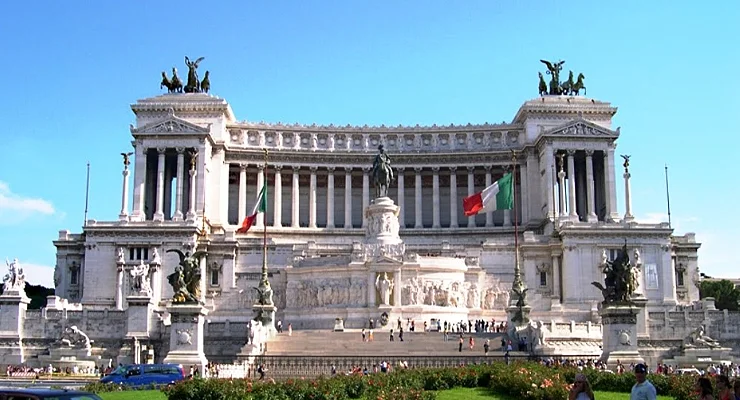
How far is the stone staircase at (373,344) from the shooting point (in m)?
55.1

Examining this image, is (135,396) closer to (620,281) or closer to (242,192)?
(620,281)

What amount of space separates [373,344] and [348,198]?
47664 mm

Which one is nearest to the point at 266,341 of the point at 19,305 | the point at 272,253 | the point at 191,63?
the point at 19,305

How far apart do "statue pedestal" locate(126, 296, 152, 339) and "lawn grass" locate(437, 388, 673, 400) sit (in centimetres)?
3475

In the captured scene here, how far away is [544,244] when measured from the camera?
8650 cm

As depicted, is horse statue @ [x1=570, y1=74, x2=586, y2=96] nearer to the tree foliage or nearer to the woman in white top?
the tree foliage

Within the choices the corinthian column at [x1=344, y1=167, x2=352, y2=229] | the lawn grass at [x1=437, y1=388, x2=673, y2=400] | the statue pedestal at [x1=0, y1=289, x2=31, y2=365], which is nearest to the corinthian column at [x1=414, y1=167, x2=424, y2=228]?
the corinthian column at [x1=344, y1=167, x2=352, y2=229]

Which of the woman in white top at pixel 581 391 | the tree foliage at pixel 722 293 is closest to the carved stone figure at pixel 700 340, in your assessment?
the tree foliage at pixel 722 293

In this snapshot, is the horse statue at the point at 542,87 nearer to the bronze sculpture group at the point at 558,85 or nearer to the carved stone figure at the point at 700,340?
the bronze sculpture group at the point at 558,85

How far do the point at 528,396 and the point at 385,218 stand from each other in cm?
5051

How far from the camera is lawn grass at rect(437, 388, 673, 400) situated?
3016 centimetres

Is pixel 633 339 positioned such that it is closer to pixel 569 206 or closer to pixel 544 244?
pixel 544 244

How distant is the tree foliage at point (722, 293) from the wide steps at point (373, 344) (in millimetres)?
49585

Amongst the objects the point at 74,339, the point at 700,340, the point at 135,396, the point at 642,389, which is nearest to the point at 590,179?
the point at 700,340
